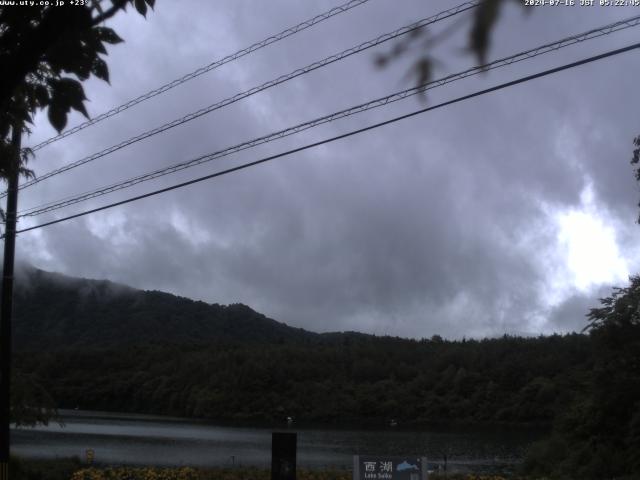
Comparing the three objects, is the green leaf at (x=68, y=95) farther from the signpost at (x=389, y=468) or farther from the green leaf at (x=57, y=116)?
the signpost at (x=389, y=468)

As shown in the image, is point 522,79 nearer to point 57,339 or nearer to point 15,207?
point 15,207

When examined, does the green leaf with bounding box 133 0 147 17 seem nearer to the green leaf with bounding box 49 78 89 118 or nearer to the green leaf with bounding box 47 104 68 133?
the green leaf with bounding box 49 78 89 118

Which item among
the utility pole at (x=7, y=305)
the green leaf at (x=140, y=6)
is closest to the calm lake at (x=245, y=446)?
the utility pole at (x=7, y=305)

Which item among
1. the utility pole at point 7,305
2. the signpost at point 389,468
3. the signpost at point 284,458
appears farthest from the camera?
the utility pole at point 7,305

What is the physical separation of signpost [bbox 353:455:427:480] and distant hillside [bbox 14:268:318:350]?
4937 centimetres

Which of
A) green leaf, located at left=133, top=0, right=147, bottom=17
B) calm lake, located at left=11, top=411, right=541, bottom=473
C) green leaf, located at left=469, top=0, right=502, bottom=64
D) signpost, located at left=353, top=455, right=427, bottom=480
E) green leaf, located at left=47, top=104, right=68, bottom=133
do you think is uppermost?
green leaf, located at left=133, top=0, right=147, bottom=17

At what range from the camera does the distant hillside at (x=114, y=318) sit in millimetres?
78312

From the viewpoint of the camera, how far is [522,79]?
922 centimetres

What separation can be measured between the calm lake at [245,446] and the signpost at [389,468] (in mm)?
13743

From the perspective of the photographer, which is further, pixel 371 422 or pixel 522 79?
pixel 371 422

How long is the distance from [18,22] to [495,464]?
30.4 metres

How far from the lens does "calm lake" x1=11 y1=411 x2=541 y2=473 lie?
1219 inches

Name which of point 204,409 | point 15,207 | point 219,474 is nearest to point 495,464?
point 219,474

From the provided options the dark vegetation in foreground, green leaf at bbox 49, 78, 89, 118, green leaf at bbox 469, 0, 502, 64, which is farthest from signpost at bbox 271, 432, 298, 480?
the dark vegetation in foreground
